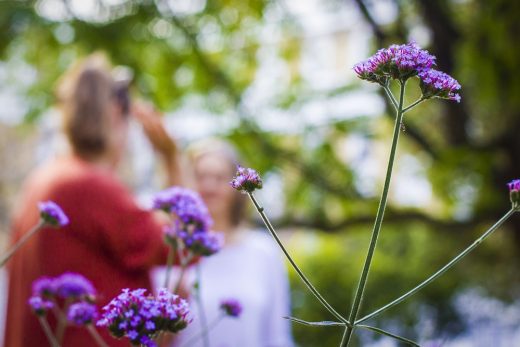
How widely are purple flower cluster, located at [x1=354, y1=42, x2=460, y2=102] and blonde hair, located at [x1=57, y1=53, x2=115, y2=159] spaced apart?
1513 millimetres

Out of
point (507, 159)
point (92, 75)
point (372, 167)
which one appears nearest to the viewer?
point (92, 75)

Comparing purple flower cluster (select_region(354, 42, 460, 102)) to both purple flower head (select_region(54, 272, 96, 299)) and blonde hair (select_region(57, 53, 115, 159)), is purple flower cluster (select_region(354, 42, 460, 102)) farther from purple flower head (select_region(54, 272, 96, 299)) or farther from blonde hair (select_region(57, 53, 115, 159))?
blonde hair (select_region(57, 53, 115, 159))

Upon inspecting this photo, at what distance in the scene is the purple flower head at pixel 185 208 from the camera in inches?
43.1

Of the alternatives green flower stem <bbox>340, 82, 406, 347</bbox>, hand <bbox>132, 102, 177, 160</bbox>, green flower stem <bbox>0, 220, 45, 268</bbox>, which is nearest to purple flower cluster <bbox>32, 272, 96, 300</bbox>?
green flower stem <bbox>0, 220, 45, 268</bbox>

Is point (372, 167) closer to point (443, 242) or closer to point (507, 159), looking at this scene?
point (507, 159)

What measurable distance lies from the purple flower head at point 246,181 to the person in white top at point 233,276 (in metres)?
2.09

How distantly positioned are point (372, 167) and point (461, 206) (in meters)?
0.89

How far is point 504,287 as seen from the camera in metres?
7.82

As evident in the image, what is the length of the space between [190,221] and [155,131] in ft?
4.57

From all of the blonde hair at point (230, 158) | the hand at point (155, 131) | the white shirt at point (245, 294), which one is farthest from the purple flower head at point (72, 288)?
the blonde hair at point (230, 158)

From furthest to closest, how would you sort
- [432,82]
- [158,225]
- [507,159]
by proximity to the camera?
[507,159], [158,225], [432,82]

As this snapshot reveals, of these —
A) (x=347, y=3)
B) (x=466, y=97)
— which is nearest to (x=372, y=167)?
(x=466, y=97)

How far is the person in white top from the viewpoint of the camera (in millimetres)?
2949

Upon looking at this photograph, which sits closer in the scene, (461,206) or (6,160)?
(461,206)
